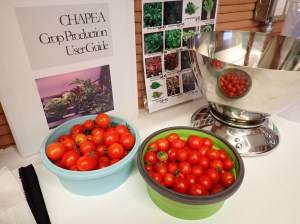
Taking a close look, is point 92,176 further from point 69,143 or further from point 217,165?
point 217,165

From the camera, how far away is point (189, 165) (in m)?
0.49

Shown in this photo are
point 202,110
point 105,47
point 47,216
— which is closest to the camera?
point 47,216

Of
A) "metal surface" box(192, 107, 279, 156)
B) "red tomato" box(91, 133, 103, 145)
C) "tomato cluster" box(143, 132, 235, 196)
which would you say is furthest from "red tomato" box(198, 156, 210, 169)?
"red tomato" box(91, 133, 103, 145)

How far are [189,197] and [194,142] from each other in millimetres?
164

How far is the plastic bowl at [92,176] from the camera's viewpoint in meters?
0.43

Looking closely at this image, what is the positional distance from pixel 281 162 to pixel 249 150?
81 mm

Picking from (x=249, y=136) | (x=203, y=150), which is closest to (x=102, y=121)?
(x=203, y=150)

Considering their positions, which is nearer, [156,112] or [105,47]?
[105,47]

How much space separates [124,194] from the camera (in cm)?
49

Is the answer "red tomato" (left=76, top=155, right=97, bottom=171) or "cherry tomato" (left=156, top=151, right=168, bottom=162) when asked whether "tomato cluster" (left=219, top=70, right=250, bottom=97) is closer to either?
"cherry tomato" (left=156, top=151, right=168, bottom=162)

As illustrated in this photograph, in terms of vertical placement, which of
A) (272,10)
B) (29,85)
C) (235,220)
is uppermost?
(272,10)

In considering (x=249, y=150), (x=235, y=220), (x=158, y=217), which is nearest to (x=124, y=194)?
(x=158, y=217)

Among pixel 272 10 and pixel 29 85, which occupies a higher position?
pixel 272 10

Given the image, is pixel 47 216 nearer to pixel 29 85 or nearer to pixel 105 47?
pixel 29 85
